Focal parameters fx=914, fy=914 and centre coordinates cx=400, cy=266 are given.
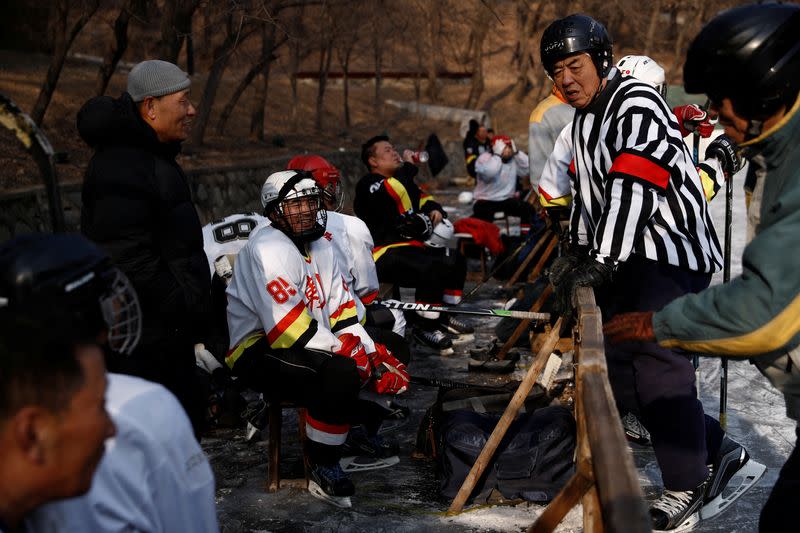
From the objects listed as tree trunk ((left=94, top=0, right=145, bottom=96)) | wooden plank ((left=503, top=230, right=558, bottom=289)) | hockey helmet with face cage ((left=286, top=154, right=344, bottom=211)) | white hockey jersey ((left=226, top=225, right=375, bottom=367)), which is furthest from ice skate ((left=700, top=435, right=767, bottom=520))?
tree trunk ((left=94, top=0, right=145, bottom=96))

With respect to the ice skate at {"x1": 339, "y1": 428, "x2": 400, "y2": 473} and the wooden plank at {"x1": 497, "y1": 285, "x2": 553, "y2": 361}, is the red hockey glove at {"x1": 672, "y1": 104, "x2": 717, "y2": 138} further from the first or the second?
the ice skate at {"x1": 339, "y1": 428, "x2": 400, "y2": 473}

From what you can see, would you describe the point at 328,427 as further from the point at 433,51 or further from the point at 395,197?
the point at 433,51

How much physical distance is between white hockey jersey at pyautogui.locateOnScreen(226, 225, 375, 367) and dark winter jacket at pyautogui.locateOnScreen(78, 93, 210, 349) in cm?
62

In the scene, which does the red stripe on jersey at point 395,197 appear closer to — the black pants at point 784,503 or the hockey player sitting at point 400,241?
the hockey player sitting at point 400,241

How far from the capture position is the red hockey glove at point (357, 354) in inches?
184

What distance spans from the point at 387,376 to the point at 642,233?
1548 mm

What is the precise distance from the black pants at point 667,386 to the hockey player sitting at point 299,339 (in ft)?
4.37

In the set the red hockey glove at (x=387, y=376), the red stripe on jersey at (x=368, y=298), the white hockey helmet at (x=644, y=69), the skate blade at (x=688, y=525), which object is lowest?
the skate blade at (x=688, y=525)

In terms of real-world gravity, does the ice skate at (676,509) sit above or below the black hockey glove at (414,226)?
below

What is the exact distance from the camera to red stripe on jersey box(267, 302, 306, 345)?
4508mm

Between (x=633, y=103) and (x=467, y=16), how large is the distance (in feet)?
127

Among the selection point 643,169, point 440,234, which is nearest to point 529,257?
point 440,234

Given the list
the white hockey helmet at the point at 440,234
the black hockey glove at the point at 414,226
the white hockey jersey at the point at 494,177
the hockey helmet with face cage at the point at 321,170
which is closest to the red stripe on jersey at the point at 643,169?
the hockey helmet with face cage at the point at 321,170

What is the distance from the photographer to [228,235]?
19.7 feet
